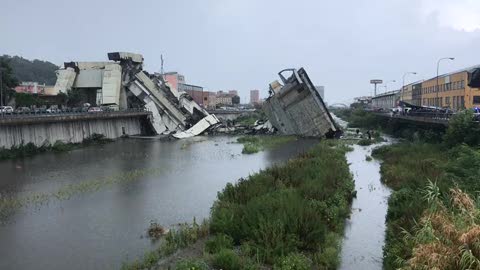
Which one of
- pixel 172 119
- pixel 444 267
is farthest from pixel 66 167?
pixel 172 119

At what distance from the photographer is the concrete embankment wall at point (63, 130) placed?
4962cm

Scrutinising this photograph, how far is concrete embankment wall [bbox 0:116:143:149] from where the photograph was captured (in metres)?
49.6

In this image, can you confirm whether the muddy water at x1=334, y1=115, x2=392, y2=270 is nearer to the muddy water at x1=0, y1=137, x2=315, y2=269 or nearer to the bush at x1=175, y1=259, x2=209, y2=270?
the bush at x1=175, y1=259, x2=209, y2=270

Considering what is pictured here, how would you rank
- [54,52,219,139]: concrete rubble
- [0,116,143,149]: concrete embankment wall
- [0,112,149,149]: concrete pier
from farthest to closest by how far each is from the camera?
[54,52,219,139]: concrete rubble < [0,116,143,149]: concrete embankment wall < [0,112,149,149]: concrete pier

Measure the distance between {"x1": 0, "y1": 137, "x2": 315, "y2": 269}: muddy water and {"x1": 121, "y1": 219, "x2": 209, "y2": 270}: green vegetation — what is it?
868 millimetres

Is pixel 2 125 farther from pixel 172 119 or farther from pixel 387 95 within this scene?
pixel 387 95

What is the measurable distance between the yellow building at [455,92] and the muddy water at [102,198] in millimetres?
34651

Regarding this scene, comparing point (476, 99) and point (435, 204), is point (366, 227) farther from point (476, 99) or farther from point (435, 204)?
point (476, 99)

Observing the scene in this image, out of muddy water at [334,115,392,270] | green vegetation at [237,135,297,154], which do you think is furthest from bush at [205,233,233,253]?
green vegetation at [237,135,297,154]

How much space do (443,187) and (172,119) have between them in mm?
66963

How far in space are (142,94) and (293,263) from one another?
71670mm

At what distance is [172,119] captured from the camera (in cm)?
8519

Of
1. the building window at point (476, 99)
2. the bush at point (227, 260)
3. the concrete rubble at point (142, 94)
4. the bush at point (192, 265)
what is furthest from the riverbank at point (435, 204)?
the concrete rubble at point (142, 94)

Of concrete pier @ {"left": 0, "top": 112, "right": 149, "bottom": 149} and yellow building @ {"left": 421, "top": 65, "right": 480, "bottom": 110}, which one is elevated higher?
yellow building @ {"left": 421, "top": 65, "right": 480, "bottom": 110}
